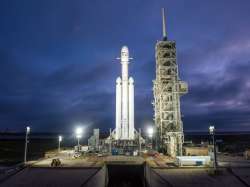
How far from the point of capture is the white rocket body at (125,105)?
5150 centimetres

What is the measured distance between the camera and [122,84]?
177 ft

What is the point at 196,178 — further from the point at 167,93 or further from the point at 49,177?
the point at 167,93

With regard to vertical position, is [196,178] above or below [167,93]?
below

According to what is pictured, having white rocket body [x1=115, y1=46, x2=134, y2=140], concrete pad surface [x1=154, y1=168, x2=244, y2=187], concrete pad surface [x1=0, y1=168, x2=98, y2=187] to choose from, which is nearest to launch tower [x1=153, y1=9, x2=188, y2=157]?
A: white rocket body [x1=115, y1=46, x2=134, y2=140]

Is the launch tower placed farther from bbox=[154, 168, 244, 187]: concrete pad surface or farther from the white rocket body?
bbox=[154, 168, 244, 187]: concrete pad surface

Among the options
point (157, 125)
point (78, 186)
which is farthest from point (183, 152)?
point (78, 186)

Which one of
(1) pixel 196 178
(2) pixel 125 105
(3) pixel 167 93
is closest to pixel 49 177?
(1) pixel 196 178

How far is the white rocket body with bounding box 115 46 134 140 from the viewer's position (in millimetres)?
51500

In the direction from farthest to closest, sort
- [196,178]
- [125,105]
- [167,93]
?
[125,105] → [167,93] → [196,178]

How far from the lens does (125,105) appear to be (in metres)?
52.6

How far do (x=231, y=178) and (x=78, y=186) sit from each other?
15505mm

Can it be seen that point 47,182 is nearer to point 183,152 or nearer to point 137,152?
point 137,152

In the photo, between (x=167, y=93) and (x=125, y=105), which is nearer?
(x=167, y=93)

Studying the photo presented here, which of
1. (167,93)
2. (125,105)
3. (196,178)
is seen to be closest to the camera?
(196,178)
